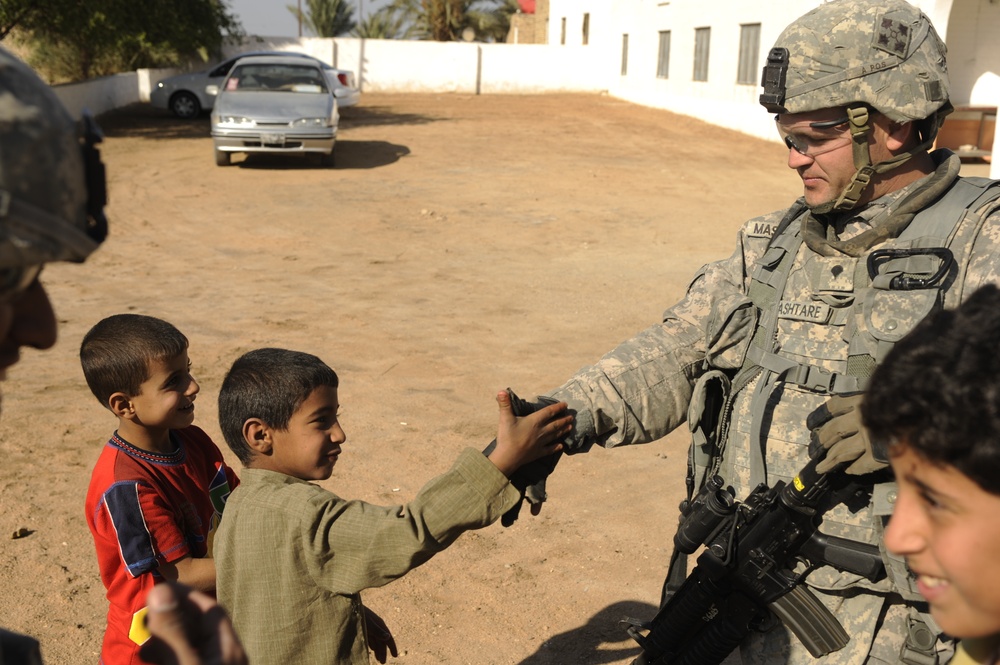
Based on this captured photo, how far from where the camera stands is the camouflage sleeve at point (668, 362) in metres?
2.63

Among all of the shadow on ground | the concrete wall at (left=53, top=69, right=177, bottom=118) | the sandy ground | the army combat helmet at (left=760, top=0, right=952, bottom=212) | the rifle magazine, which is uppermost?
the army combat helmet at (left=760, top=0, right=952, bottom=212)

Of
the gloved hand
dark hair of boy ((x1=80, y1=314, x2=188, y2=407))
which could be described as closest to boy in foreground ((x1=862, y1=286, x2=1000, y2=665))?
the gloved hand

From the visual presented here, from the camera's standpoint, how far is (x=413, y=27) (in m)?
48.0

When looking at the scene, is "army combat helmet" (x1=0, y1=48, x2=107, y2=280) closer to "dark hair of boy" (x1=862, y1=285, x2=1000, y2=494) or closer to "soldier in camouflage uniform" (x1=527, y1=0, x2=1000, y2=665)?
"dark hair of boy" (x1=862, y1=285, x2=1000, y2=494)

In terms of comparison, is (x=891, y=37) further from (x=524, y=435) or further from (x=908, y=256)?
(x=524, y=435)

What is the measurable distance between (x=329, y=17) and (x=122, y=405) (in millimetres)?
51365

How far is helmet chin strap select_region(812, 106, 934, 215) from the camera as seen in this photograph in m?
2.55

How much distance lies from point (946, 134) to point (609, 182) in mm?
6628

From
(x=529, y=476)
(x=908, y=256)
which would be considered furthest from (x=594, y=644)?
(x=908, y=256)

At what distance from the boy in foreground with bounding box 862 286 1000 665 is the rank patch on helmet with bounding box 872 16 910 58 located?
147cm

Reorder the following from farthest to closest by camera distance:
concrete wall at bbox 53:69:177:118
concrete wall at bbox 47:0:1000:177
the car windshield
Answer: concrete wall at bbox 53:69:177:118
concrete wall at bbox 47:0:1000:177
the car windshield

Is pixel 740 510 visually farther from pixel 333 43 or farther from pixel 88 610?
pixel 333 43

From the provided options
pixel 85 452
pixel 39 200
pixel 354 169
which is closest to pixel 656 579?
pixel 85 452

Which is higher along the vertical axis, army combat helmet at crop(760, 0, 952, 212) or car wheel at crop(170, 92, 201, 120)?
army combat helmet at crop(760, 0, 952, 212)
